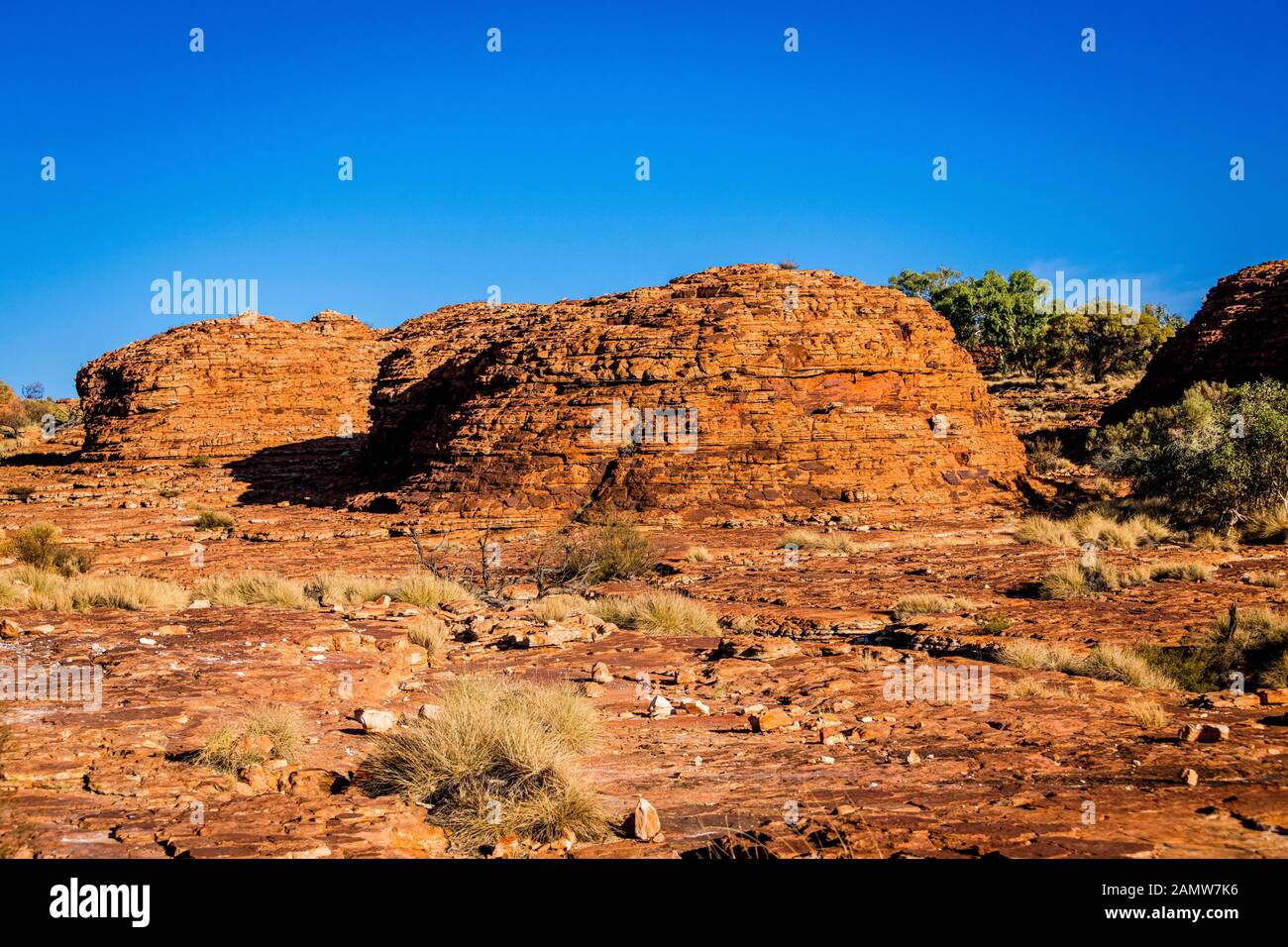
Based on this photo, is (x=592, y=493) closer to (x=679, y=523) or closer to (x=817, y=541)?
(x=679, y=523)

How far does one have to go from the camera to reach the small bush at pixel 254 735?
17.9ft

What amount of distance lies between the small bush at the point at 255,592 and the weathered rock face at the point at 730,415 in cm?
1142

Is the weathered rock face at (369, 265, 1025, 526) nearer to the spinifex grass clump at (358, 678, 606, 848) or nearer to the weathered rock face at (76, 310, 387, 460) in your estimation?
the weathered rock face at (76, 310, 387, 460)

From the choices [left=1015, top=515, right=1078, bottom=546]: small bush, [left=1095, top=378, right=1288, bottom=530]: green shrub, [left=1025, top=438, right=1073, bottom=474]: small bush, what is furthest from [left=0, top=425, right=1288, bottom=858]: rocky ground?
[left=1025, top=438, right=1073, bottom=474]: small bush

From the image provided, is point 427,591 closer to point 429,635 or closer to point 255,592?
point 255,592

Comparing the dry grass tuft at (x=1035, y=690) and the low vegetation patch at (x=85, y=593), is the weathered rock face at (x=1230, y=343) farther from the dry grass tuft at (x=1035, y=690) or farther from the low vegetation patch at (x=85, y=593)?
the low vegetation patch at (x=85, y=593)

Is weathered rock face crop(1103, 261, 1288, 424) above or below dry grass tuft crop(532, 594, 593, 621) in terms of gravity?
above

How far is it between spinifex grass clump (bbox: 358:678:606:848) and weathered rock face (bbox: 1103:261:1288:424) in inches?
1435

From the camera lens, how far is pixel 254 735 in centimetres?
573

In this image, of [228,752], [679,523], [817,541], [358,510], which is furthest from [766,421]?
[228,752]

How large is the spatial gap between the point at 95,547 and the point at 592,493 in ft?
41.1

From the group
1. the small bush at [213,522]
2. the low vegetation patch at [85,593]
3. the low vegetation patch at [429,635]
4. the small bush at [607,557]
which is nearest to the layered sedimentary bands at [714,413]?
the small bush at [213,522]

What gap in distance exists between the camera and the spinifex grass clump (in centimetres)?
474

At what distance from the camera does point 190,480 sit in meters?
36.6
